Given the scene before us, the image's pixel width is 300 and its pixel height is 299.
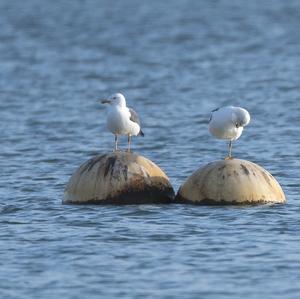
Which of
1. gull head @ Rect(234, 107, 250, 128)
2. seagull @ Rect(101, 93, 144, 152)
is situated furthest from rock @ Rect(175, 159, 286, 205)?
seagull @ Rect(101, 93, 144, 152)

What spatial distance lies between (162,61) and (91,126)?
1930cm

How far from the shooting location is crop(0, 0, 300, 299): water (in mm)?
16609

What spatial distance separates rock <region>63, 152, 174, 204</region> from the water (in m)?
0.20

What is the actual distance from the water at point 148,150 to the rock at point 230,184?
0.20 metres

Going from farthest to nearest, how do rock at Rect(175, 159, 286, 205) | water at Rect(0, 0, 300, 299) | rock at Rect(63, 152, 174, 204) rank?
rock at Rect(63, 152, 174, 204) < rock at Rect(175, 159, 286, 205) < water at Rect(0, 0, 300, 299)

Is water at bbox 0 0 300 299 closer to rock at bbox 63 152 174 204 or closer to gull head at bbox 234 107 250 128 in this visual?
rock at bbox 63 152 174 204

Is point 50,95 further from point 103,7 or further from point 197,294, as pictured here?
point 103,7

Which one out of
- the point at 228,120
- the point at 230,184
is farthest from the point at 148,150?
the point at 230,184

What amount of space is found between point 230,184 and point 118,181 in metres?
1.64

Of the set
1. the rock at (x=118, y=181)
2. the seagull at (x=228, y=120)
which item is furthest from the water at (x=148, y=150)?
the seagull at (x=228, y=120)

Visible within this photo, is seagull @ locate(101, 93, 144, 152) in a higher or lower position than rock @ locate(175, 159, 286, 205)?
higher

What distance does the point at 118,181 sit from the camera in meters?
20.4

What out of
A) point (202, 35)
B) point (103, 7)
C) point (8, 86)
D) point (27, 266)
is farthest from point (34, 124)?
point (103, 7)

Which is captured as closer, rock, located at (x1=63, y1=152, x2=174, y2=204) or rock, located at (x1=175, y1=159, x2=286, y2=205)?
rock, located at (x1=175, y1=159, x2=286, y2=205)
